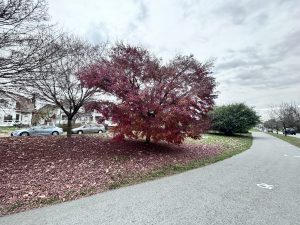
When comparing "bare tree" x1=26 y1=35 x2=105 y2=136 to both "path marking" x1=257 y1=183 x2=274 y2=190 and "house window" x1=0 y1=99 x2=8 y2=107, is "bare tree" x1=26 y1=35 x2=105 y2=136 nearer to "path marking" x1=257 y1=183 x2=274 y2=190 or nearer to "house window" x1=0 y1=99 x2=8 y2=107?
"house window" x1=0 y1=99 x2=8 y2=107

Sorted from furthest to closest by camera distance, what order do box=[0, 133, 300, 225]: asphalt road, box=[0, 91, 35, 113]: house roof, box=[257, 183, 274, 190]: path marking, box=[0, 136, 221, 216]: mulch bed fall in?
1. box=[0, 91, 35, 113]: house roof
2. box=[257, 183, 274, 190]: path marking
3. box=[0, 136, 221, 216]: mulch bed
4. box=[0, 133, 300, 225]: asphalt road

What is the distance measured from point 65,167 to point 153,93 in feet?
14.9

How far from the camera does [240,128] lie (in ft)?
101

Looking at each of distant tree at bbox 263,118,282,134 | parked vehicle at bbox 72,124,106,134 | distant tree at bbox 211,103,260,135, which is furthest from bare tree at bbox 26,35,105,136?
distant tree at bbox 263,118,282,134

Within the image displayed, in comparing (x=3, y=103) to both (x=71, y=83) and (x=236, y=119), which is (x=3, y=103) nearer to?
(x=71, y=83)

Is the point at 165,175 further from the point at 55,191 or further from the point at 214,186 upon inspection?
the point at 55,191

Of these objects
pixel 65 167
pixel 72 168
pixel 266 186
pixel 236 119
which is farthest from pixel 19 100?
pixel 236 119

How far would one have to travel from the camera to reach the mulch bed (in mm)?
5477

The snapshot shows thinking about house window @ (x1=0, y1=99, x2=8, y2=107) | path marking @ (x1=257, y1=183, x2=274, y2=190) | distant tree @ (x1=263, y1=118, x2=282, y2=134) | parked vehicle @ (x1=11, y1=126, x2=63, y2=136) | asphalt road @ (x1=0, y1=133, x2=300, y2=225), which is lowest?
asphalt road @ (x1=0, y1=133, x2=300, y2=225)

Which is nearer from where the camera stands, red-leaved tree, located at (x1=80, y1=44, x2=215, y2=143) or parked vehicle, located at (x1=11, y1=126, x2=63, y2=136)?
red-leaved tree, located at (x1=80, y1=44, x2=215, y2=143)

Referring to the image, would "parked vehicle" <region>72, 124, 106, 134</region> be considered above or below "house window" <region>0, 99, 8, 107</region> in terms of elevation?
below

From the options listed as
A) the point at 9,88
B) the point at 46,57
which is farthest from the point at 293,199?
the point at 9,88

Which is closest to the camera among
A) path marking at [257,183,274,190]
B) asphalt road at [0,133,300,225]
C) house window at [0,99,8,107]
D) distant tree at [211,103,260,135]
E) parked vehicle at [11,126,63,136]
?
asphalt road at [0,133,300,225]

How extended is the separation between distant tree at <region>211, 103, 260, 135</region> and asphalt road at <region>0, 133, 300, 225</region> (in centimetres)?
2441
